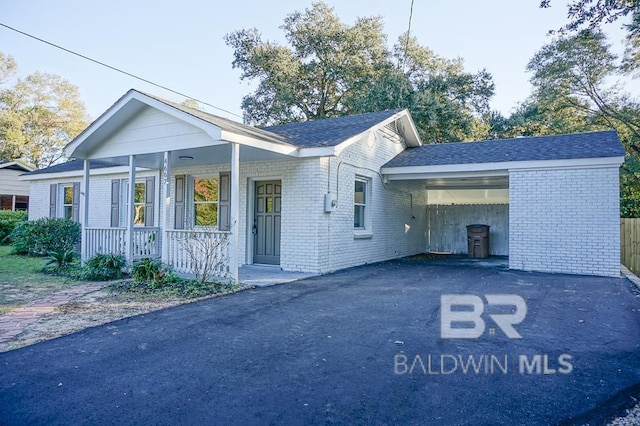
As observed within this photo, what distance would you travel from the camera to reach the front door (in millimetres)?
10242

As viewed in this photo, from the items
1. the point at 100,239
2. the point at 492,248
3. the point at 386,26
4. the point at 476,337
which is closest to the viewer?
the point at 476,337

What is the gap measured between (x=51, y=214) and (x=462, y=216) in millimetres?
15779

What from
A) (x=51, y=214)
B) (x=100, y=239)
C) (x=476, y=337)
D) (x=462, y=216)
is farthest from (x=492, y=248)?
(x=51, y=214)

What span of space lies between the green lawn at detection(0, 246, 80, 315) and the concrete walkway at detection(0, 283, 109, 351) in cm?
19

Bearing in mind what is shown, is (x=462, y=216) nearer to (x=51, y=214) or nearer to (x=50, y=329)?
(x=50, y=329)

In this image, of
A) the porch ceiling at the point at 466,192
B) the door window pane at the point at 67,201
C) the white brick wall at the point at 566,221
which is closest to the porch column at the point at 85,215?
the door window pane at the point at 67,201

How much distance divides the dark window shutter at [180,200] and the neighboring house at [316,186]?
0.04m

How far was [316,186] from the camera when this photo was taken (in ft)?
30.3

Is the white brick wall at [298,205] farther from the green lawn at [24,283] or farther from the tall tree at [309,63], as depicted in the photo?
the tall tree at [309,63]

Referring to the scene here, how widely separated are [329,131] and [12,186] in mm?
19634

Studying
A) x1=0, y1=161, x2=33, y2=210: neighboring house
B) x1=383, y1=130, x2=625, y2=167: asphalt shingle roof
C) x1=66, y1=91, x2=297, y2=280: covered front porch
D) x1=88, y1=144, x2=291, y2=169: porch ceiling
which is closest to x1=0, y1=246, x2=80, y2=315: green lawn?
x1=66, y1=91, x2=297, y2=280: covered front porch

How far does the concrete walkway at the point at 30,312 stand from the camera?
14.9ft

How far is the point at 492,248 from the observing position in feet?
49.9

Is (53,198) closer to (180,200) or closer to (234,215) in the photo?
(180,200)
